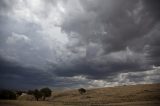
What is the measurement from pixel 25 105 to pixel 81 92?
114826mm

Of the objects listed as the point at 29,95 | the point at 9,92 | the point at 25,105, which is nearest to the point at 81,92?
the point at 29,95

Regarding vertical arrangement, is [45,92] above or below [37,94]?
above

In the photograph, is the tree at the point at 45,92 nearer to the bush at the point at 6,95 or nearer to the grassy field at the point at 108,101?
the grassy field at the point at 108,101

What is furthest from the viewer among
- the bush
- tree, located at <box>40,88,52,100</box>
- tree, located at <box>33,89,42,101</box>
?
tree, located at <box>40,88,52,100</box>

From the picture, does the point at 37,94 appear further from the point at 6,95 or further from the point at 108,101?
the point at 108,101

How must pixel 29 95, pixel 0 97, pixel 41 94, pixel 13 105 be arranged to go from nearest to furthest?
pixel 13 105 < pixel 0 97 < pixel 41 94 < pixel 29 95

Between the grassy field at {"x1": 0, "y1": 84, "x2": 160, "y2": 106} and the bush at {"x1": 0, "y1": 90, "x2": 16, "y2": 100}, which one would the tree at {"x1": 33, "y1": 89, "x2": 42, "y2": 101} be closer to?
the grassy field at {"x1": 0, "y1": 84, "x2": 160, "y2": 106}

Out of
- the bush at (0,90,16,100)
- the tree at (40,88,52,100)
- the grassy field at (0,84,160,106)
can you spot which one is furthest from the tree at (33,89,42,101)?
the bush at (0,90,16,100)

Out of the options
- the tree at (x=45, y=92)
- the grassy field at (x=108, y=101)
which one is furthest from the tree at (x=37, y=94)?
the grassy field at (x=108, y=101)

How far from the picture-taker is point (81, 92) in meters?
192

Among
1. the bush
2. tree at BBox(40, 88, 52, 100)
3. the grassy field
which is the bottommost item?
the grassy field

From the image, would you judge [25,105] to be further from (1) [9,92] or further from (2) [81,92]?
(2) [81,92]

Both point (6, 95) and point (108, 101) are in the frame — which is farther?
point (6, 95)

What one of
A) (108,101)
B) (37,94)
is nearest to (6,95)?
(37,94)
